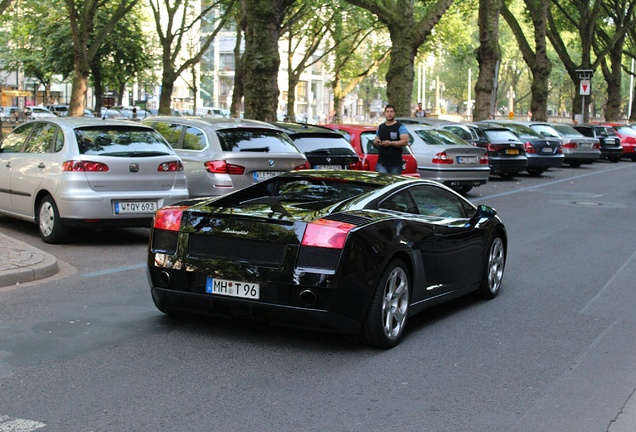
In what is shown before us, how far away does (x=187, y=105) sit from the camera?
107 m

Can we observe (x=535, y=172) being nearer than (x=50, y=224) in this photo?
No

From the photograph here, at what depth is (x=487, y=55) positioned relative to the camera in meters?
35.5

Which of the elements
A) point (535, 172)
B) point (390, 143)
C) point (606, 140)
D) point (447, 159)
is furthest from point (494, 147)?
point (606, 140)

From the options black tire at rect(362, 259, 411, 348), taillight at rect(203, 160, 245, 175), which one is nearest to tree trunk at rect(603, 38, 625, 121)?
taillight at rect(203, 160, 245, 175)

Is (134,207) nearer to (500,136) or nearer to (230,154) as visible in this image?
(230,154)

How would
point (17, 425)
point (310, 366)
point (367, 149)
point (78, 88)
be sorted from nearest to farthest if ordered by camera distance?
1. point (17, 425)
2. point (310, 366)
3. point (367, 149)
4. point (78, 88)

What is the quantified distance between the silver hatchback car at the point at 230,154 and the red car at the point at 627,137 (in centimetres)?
2902

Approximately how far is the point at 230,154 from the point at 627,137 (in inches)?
1200

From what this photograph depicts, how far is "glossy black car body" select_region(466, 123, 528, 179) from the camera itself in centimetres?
2483

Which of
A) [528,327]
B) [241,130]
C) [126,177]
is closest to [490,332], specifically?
[528,327]

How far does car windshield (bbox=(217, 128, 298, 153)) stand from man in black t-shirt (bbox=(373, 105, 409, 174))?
75.7 inches

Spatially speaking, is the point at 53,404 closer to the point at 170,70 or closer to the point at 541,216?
the point at 541,216

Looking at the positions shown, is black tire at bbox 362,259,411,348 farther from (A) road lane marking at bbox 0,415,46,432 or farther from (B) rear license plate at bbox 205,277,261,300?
(A) road lane marking at bbox 0,415,46,432

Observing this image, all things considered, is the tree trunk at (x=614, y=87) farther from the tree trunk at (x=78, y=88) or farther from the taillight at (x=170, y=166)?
the taillight at (x=170, y=166)
